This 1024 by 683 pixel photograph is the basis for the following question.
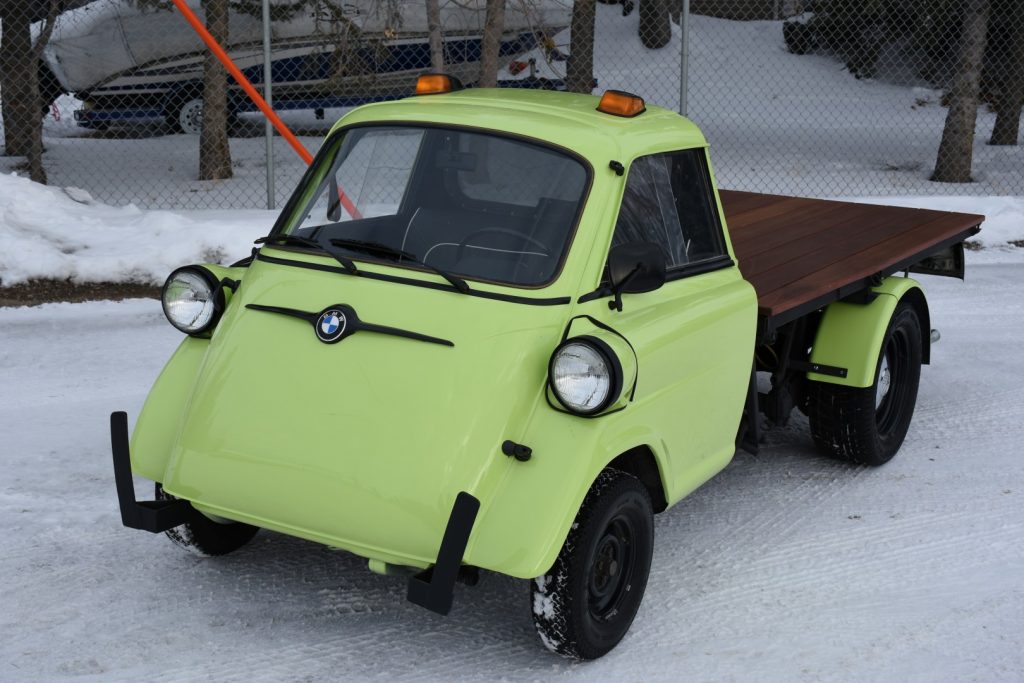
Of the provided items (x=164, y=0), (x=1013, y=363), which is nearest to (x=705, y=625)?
(x=1013, y=363)

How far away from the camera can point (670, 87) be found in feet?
62.0

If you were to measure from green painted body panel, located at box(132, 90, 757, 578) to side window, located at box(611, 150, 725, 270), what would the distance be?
0.09 m

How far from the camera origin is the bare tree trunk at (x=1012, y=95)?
16.4 m

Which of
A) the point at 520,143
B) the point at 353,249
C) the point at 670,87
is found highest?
the point at 520,143

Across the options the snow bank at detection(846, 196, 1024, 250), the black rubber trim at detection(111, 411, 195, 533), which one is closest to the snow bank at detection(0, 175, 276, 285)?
the black rubber trim at detection(111, 411, 195, 533)

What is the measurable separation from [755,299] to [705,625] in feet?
4.46

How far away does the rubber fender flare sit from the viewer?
5738 mm

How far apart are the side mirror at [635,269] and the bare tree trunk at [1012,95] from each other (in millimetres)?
13923

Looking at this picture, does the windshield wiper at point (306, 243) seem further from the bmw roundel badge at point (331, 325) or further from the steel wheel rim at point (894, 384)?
the steel wheel rim at point (894, 384)

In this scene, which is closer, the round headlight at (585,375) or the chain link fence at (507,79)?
the round headlight at (585,375)

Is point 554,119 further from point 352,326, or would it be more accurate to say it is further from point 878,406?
point 878,406

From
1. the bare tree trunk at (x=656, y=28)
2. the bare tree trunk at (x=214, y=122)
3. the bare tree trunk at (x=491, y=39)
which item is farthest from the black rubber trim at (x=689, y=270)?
the bare tree trunk at (x=656, y=28)

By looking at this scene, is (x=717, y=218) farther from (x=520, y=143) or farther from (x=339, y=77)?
(x=339, y=77)

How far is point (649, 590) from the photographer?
15.6 ft
